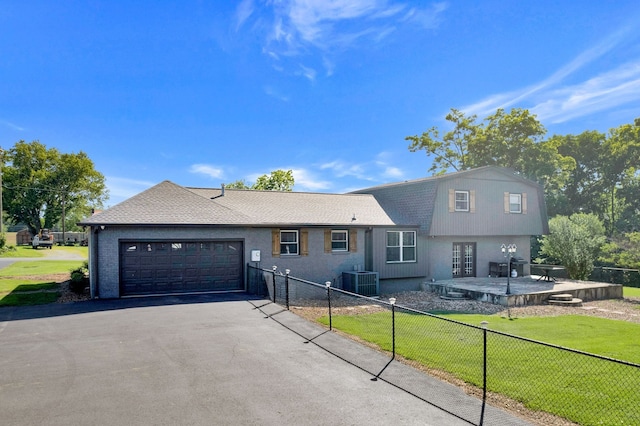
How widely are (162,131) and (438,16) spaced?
78.2 ft

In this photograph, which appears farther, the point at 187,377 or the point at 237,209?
the point at 237,209

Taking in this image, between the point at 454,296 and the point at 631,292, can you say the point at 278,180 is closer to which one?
the point at 454,296

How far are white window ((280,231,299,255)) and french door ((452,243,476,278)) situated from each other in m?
8.89

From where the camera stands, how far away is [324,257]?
17938 millimetres

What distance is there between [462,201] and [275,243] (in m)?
10.3

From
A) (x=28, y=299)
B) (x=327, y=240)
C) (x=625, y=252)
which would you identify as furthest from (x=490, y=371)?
(x=625, y=252)

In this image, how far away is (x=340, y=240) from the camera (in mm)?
18391

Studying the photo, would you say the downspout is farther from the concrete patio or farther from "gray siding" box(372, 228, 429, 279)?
the concrete patio

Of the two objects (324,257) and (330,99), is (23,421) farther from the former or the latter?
(330,99)

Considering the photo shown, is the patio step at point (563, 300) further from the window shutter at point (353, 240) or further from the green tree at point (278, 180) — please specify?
the green tree at point (278, 180)

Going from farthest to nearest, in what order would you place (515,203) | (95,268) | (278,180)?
(278,180), (515,203), (95,268)

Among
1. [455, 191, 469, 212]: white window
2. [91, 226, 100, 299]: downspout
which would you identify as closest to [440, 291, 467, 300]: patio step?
[455, 191, 469, 212]: white window

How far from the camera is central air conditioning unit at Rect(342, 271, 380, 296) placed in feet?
56.7

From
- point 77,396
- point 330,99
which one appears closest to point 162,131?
point 330,99
